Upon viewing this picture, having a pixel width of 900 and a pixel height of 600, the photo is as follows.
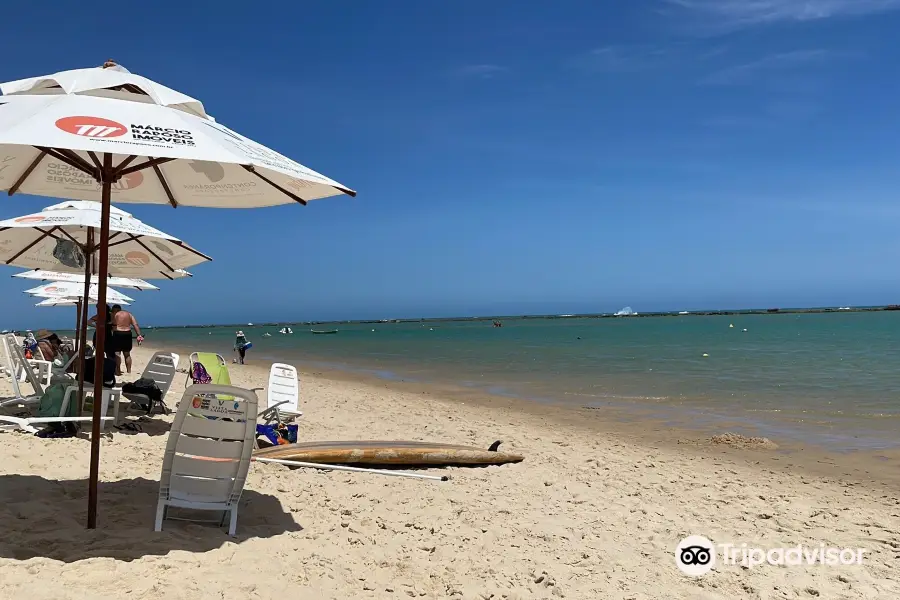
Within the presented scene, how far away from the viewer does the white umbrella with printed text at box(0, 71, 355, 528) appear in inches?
116

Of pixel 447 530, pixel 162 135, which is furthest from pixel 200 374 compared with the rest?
pixel 162 135

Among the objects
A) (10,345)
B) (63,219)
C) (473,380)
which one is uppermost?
(63,219)

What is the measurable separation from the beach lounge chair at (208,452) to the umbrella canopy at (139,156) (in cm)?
141

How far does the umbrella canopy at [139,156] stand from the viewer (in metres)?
2.93

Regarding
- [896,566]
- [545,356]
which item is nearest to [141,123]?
[896,566]

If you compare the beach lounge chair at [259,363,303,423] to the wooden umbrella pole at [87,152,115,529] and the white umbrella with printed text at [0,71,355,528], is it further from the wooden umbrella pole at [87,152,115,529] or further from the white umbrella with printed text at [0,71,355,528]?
the wooden umbrella pole at [87,152,115,529]

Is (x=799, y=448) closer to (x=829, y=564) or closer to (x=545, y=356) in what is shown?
(x=829, y=564)

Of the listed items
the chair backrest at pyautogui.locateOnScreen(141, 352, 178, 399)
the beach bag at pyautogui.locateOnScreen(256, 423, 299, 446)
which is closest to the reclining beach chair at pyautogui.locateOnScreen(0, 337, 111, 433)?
the chair backrest at pyautogui.locateOnScreen(141, 352, 178, 399)

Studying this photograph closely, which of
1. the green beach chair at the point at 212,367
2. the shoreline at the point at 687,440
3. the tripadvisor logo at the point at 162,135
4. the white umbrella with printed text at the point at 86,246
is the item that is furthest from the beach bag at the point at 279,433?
the shoreline at the point at 687,440

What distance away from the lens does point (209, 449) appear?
3834 millimetres

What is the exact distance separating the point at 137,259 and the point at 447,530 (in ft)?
18.1

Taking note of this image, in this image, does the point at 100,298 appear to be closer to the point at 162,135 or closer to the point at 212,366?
the point at 162,135

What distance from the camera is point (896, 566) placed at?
4180mm

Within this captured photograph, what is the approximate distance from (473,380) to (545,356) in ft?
31.7
